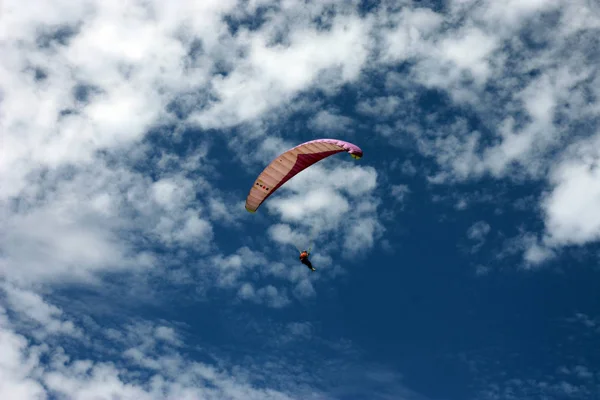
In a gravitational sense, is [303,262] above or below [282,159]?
below

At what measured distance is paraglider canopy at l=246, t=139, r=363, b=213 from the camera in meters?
43.3

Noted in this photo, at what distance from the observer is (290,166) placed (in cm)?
4653

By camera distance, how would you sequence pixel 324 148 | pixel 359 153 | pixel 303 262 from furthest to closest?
pixel 303 262 → pixel 324 148 → pixel 359 153

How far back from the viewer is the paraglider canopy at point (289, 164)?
142 feet

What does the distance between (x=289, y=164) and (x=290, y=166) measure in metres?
0.19

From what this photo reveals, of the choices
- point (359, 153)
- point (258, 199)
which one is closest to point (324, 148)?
point (359, 153)

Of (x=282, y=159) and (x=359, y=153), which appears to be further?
(x=282, y=159)

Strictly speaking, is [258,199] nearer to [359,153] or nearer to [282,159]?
[282,159]

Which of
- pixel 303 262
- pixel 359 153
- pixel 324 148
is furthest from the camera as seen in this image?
pixel 303 262

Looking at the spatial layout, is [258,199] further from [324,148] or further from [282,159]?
[324,148]

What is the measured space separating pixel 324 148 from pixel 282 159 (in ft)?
11.4

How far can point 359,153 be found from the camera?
41281 millimetres

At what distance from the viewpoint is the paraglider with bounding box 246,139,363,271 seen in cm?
4358

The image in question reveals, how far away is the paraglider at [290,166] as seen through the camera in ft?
143
